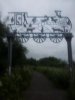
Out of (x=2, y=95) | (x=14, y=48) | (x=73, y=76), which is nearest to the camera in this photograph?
(x=2, y=95)

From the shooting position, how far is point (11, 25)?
18188 mm

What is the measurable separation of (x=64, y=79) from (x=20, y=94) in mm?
4020

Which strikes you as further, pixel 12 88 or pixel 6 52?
pixel 6 52

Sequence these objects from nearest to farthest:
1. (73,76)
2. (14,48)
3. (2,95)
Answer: (2,95), (73,76), (14,48)

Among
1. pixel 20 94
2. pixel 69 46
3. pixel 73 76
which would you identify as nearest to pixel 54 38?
pixel 69 46

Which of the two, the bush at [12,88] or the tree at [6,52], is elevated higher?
the tree at [6,52]

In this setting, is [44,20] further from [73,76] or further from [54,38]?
[73,76]

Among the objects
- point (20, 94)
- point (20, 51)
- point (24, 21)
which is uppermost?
point (24, 21)

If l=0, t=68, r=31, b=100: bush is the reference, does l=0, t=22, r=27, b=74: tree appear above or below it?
above

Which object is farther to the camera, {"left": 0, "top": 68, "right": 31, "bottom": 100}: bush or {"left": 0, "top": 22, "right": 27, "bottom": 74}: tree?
{"left": 0, "top": 22, "right": 27, "bottom": 74}: tree

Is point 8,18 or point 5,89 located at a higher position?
point 8,18

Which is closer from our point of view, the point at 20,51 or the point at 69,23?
the point at 69,23

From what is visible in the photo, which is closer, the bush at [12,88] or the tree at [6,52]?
the bush at [12,88]

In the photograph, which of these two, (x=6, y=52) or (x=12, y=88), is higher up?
(x=6, y=52)
